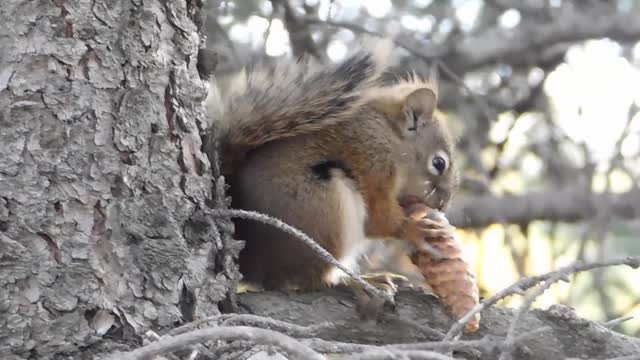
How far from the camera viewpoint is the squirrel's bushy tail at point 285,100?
1.73 metres

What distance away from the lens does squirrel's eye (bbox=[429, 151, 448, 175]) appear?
2.11 metres

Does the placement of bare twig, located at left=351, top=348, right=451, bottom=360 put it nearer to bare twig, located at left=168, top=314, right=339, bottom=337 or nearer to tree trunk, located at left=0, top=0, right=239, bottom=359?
bare twig, located at left=168, top=314, right=339, bottom=337

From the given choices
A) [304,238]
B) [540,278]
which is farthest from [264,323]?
[540,278]

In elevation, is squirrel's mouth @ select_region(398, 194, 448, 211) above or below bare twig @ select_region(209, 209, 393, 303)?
above

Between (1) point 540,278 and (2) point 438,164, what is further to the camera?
(2) point 438,164

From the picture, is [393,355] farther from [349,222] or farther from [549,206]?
[549,206]

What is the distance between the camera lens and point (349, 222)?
5.87 ft

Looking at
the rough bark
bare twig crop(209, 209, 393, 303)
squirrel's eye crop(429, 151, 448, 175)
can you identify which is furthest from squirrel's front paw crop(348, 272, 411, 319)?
squirrel's eye crop(429, 151, 448, 175)

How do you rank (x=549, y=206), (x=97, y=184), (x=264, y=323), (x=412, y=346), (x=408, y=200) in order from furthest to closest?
(x=549, y=206)
(x=408, y=200)
(x=97, y=184)
(x=264, y=323)
(x=412, y=346)

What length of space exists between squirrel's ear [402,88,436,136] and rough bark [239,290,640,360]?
21.9 inches

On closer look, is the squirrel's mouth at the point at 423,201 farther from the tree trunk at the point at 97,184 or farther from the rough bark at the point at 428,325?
the tree trunk at the point at 97,184

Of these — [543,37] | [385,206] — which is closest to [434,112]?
[385,206]

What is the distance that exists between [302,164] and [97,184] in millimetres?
476

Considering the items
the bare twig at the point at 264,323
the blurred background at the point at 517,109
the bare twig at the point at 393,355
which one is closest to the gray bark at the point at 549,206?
the blurred background at the point at 517,109
